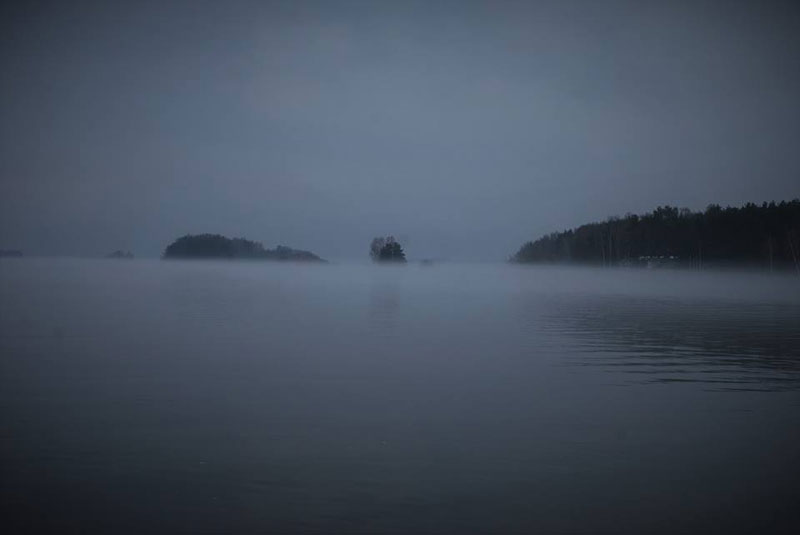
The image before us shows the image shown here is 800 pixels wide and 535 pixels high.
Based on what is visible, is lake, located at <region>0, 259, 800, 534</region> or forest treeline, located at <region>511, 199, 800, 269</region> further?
forest treeline, located at <region>511, 199, 800, 269</region>

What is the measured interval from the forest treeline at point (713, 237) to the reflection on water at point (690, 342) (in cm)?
10459

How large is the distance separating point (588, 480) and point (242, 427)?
6482mm

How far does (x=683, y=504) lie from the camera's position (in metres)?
8.18

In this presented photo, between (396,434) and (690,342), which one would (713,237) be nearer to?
(690,342)

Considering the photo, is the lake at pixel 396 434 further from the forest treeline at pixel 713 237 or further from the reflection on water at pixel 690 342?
the forest treeline at pixel 713 237

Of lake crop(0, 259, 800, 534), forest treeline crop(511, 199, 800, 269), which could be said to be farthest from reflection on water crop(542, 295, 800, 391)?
forest treeline crop(511, 199, 800, 269)

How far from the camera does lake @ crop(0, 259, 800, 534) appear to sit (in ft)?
25.8

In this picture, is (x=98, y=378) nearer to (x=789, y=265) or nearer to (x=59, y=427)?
(x=59, y=427)

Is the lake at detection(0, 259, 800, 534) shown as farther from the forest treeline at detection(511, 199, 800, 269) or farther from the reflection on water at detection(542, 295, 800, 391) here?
the forest treeline at detection(511, 199, 800, 269)

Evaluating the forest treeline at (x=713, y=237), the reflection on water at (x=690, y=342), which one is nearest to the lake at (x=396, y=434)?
the reflection on water at (x=690, y=342)

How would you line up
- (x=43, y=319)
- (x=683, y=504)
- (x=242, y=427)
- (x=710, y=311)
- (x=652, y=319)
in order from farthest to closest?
(x=710, y=311)
(x=652, y=319)
(x=43, y=319)
(x=242, y=427)
(x=683, y=504)

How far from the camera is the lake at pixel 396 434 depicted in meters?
7.85

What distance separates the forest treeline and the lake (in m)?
125

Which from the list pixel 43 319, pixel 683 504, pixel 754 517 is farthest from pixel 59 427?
pixel 43 319
